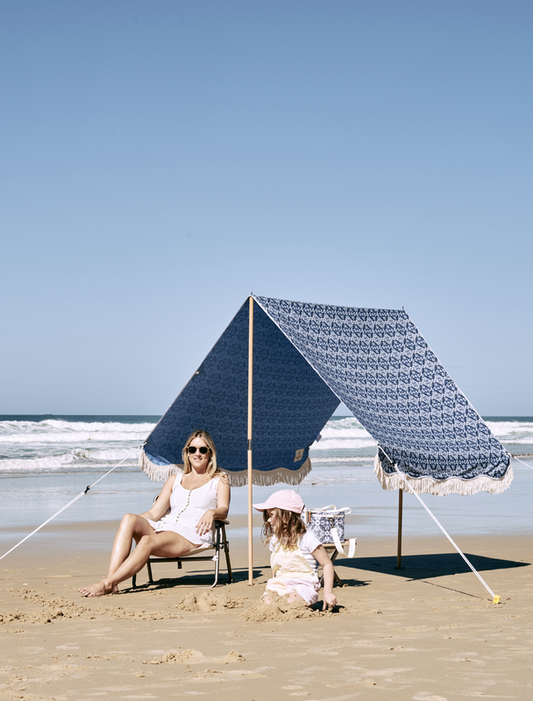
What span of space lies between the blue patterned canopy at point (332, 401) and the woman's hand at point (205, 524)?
3.91 ft

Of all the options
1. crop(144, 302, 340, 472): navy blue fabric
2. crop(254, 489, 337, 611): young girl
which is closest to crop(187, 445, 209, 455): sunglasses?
crop(144, 302, 340, 472): navy blue fabric

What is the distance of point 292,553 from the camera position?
436cm

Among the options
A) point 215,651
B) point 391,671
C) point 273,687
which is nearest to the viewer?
point 273,687

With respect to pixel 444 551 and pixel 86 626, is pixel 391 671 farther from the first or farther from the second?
pixel 444 551

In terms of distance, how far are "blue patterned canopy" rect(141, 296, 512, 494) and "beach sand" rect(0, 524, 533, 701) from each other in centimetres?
87

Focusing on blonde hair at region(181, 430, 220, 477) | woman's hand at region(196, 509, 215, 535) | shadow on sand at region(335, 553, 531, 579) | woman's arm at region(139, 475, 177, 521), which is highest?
blonde hair at region(181, 430, 220, 477)

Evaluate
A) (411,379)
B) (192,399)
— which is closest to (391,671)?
(411,379)

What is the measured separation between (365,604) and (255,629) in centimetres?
101

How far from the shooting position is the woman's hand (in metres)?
5.30

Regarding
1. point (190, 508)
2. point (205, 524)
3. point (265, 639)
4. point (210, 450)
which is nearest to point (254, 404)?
point (210, 450)

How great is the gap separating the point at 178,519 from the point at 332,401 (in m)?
2.18

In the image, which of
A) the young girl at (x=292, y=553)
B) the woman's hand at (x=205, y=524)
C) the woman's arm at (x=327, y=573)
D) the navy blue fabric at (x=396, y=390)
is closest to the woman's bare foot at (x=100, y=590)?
the woman's hand at (x=205, y=524)

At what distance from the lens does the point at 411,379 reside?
20.0ft

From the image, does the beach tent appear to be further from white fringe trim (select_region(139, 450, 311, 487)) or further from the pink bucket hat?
the pink bucket hat
